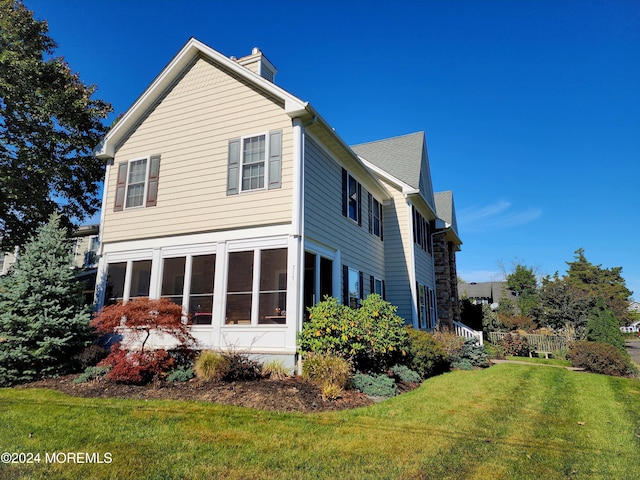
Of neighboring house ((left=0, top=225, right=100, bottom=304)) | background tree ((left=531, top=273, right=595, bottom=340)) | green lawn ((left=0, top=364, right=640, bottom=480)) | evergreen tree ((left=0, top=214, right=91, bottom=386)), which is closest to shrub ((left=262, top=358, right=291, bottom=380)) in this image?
green lawn ((left=0, top=364, right=640, bottom=480))

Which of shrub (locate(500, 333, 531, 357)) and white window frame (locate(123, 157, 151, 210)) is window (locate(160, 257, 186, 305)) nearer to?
white window frame (locate(123, 157, 151, 210))

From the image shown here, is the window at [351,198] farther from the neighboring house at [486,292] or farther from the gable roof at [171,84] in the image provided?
the neighboring house at [486,292]

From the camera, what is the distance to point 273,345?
8.74m

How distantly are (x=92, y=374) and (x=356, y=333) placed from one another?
5902mm

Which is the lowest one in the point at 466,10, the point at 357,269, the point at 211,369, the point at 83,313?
the point at 211,369

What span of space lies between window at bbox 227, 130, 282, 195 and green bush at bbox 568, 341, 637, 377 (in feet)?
40.2

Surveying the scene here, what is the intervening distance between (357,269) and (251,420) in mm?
7494

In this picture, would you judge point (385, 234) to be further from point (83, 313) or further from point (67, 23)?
point (67, 23)

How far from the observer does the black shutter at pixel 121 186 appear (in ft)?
38.3

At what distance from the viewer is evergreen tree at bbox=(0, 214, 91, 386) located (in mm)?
8570

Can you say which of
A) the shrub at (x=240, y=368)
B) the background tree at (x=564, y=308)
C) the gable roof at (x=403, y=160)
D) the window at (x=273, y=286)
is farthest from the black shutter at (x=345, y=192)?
the background tree at (x=564, y=308)

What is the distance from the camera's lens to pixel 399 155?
1850 cm

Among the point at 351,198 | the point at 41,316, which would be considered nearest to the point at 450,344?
the point at 351,198

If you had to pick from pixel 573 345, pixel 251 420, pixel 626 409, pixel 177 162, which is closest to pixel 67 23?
pixel 177 162
